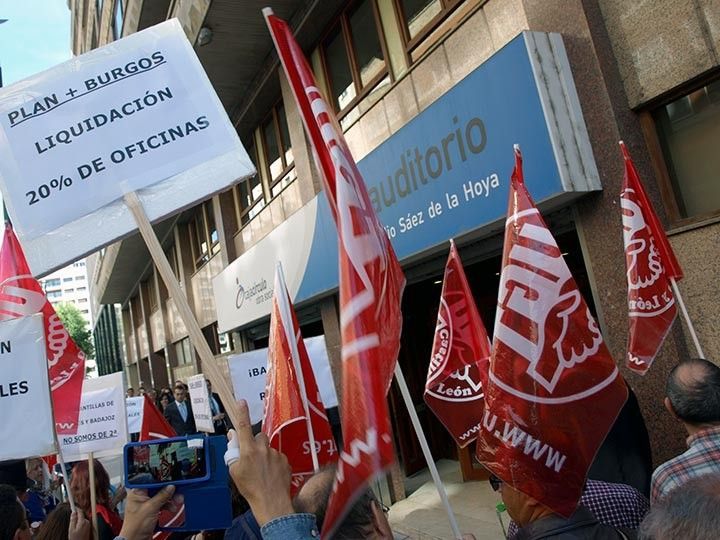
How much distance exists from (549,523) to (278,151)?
10620 millimetres

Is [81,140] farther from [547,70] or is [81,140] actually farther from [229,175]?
[547,70]

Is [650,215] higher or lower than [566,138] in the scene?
lower

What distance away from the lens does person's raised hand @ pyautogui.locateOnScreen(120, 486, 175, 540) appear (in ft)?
6.44

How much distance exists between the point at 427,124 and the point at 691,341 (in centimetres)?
341

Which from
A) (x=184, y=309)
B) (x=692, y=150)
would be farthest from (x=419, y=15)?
(x=184, y=309)

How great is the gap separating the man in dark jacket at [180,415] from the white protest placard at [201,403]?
2.37 metres

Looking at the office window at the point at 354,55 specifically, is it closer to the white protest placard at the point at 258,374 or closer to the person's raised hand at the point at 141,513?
the white protest placard at the point at 258,374

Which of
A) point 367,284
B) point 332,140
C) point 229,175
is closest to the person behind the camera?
point 367,284

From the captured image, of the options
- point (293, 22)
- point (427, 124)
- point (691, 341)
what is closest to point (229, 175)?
point (691, 341)

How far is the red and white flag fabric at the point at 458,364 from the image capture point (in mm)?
3791

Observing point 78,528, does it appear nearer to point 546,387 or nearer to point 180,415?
point 546,387

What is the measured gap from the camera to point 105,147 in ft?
8.17

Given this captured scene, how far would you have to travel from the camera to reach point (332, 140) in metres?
2.09

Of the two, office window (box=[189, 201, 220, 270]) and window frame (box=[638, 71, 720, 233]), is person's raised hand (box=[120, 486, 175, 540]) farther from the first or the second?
office window (box=[189, 201, 220, 270])
